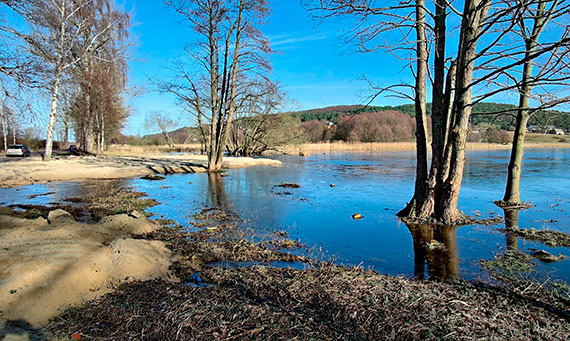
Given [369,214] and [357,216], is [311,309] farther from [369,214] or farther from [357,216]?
[369,214]

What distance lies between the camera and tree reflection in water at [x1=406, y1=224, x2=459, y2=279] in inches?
197

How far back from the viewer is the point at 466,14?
702 centimetres

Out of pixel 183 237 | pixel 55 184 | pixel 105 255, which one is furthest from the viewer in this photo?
pixel 55 184

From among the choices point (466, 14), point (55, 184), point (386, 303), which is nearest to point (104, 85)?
point (55, 184)

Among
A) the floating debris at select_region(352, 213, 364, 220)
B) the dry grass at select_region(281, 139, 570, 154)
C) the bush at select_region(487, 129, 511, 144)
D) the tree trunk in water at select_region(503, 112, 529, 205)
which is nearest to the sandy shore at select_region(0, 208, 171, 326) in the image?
the floating debris at select_region(352, 213, 364, 220)

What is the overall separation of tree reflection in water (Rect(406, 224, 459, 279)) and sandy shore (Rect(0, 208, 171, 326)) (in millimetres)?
3869

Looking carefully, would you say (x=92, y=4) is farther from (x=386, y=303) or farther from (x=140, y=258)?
(x=386, y=303)

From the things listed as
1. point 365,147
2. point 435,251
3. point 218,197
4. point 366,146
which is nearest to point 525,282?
point 435,251

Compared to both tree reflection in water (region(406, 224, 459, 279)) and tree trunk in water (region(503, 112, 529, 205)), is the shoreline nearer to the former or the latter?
tree reflection in water (region(406, 224, 459, 279))

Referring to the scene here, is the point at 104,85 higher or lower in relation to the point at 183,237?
higher

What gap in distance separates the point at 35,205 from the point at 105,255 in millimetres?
6800

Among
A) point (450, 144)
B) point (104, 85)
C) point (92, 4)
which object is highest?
point (92, 4)

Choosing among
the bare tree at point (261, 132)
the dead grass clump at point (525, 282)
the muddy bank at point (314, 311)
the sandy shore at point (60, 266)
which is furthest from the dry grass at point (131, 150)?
the dead grass clump at point (525, 282)

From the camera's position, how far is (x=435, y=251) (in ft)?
19.7
